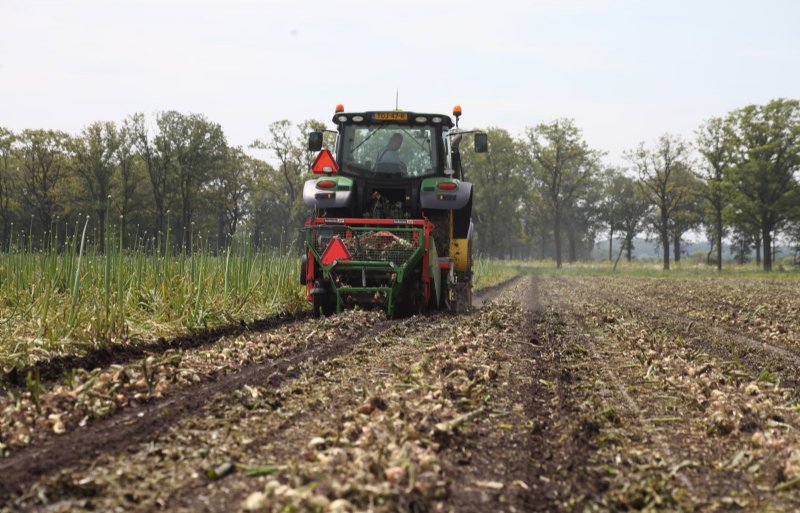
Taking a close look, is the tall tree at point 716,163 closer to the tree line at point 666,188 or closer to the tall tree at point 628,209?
the tree line at point 666,188

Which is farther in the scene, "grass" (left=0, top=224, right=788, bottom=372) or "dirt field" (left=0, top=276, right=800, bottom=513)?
"grass" (left=0, top=224, right=788, bottom=372)

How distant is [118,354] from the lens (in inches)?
214

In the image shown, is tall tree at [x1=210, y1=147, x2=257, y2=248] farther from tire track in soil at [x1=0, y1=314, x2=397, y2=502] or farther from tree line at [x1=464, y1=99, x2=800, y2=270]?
tire track in soil at [x1=0, y1=314, x2=397, y2=502]

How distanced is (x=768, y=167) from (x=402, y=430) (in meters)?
43.3

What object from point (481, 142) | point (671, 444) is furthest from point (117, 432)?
point (481, 142)

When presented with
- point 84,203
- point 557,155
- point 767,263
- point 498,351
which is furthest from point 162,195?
point 498,351

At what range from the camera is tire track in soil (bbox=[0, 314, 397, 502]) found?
2.88 m

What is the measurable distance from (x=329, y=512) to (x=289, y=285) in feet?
25.5

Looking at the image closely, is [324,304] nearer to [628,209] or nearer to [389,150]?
[389,150]

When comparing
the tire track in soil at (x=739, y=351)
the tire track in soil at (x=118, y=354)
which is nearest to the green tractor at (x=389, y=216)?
the tire track in soil at (x=118, y=354)

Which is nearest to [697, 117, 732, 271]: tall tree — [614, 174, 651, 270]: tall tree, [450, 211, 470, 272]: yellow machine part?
[614, 174, 651, 270]: tall tree

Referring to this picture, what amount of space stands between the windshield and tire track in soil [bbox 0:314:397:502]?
5.34 m

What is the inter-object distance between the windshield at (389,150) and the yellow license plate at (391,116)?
23cm

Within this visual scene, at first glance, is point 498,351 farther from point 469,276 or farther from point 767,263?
point 767,263
